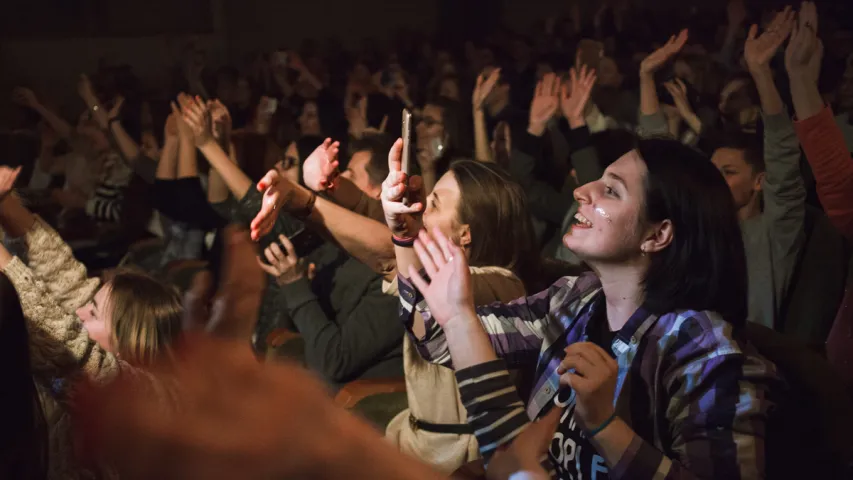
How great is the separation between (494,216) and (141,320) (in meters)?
0.70

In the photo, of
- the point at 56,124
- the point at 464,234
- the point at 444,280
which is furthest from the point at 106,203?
the point at 444,280

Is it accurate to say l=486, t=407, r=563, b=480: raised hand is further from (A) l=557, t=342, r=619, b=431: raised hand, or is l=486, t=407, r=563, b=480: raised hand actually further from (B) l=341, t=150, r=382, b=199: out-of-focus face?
(B) l=341, t=150, r=382, b=199: out-of-focus face

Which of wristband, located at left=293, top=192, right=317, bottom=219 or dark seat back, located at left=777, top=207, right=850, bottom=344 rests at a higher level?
wristband, located at left=293, top=192, right=317, bottom=219

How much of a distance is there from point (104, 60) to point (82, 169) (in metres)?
2.99

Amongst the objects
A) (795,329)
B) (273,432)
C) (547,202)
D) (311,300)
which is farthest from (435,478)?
(547,202)

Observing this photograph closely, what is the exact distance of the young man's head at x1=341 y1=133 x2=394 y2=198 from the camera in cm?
240

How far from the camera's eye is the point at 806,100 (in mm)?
1772

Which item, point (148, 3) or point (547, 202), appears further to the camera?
point (148, 3)

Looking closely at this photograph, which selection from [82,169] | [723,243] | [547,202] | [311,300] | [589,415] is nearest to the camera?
[589,415]

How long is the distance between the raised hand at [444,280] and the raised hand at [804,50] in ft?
3.56

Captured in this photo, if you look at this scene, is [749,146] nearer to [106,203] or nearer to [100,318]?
[100,318]

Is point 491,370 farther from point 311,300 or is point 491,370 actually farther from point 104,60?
point 104,60

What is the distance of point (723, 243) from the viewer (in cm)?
118

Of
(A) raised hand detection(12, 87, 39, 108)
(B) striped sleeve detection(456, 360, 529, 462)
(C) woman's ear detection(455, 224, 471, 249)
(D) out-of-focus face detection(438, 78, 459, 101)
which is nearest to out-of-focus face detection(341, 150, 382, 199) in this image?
(C) woman's ear detection(455, 224, 471, 249)
